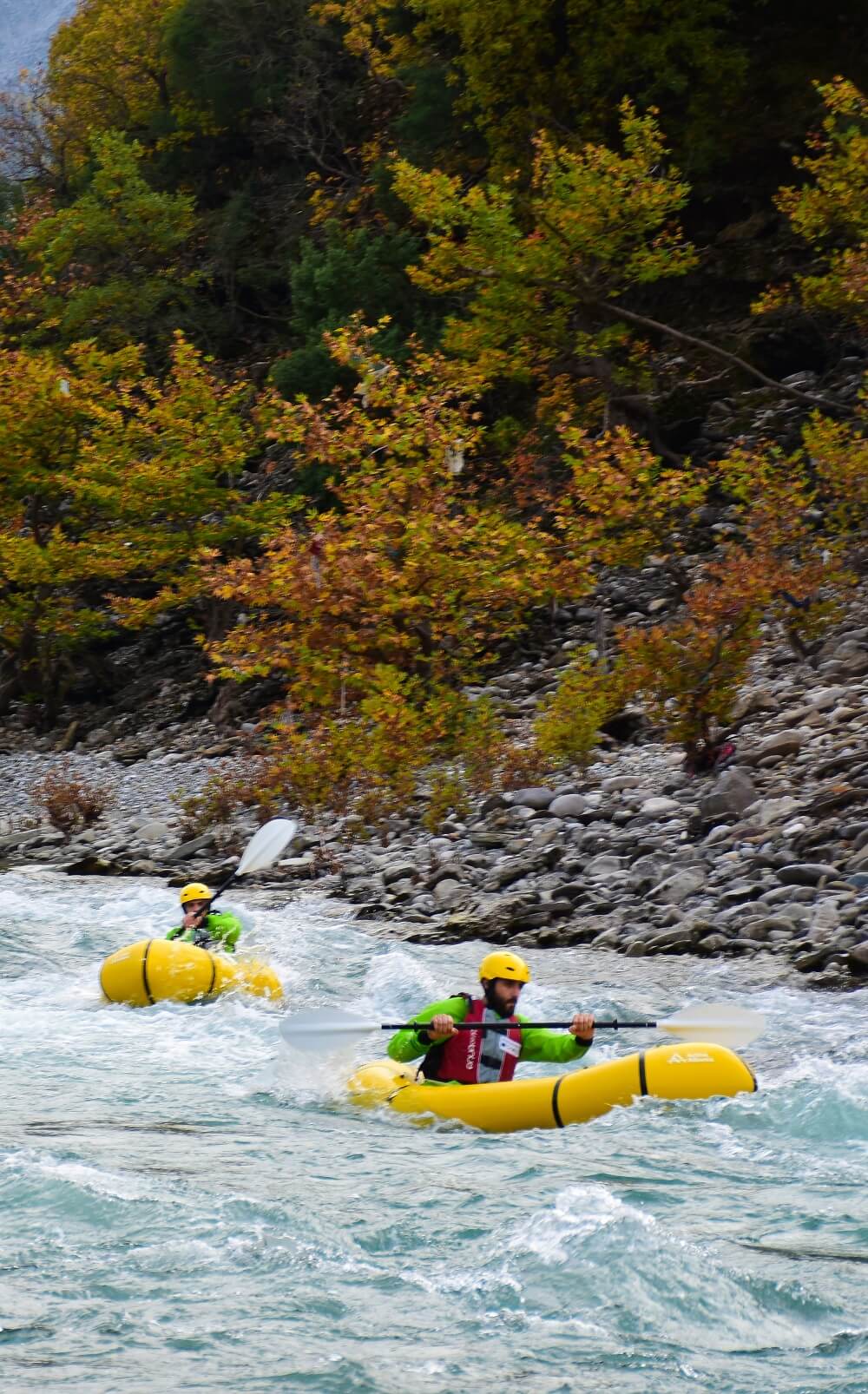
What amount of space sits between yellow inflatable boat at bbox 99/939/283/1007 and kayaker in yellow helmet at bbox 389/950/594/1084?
7.50 ft

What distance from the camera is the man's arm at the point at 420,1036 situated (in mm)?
6688

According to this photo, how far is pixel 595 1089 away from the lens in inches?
242

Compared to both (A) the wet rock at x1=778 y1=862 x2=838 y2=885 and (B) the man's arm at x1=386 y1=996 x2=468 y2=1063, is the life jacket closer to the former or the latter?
(B) the man's arm at x1=386 y1=996 x2=468 y2=1063

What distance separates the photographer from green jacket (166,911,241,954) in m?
9.55

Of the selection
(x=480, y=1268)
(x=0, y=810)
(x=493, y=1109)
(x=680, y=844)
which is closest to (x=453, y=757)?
(x=680, y=844)

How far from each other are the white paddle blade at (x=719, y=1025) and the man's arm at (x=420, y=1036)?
33.4 inches

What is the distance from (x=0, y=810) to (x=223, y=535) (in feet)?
15.4

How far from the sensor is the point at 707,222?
21875 mm

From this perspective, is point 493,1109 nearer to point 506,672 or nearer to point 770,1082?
point 770,1082

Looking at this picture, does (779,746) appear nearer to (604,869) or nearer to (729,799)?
(729,799)

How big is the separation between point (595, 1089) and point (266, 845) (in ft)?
17.8

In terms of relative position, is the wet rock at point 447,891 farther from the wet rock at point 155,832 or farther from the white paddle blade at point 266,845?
the wet rock at point 155,832

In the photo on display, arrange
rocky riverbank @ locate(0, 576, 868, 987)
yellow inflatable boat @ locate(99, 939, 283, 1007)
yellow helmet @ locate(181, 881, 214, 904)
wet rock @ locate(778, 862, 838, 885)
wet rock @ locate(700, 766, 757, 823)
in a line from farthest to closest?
wet rock @ locate(700, 766, 757, 823)
yellow helmet @ locate(181, 881, 214, 904)
wet rock @ locate(778, 862, 838, 885)
rocky riverbank @ locate(0, 576, 868, 987)
yellow inflatable boat @ locate(99, 939, 283, 1007)

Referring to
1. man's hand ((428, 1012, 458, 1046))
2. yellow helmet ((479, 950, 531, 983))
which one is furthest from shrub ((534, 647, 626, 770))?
man's hand ((428, 1012, 458, 1046))
